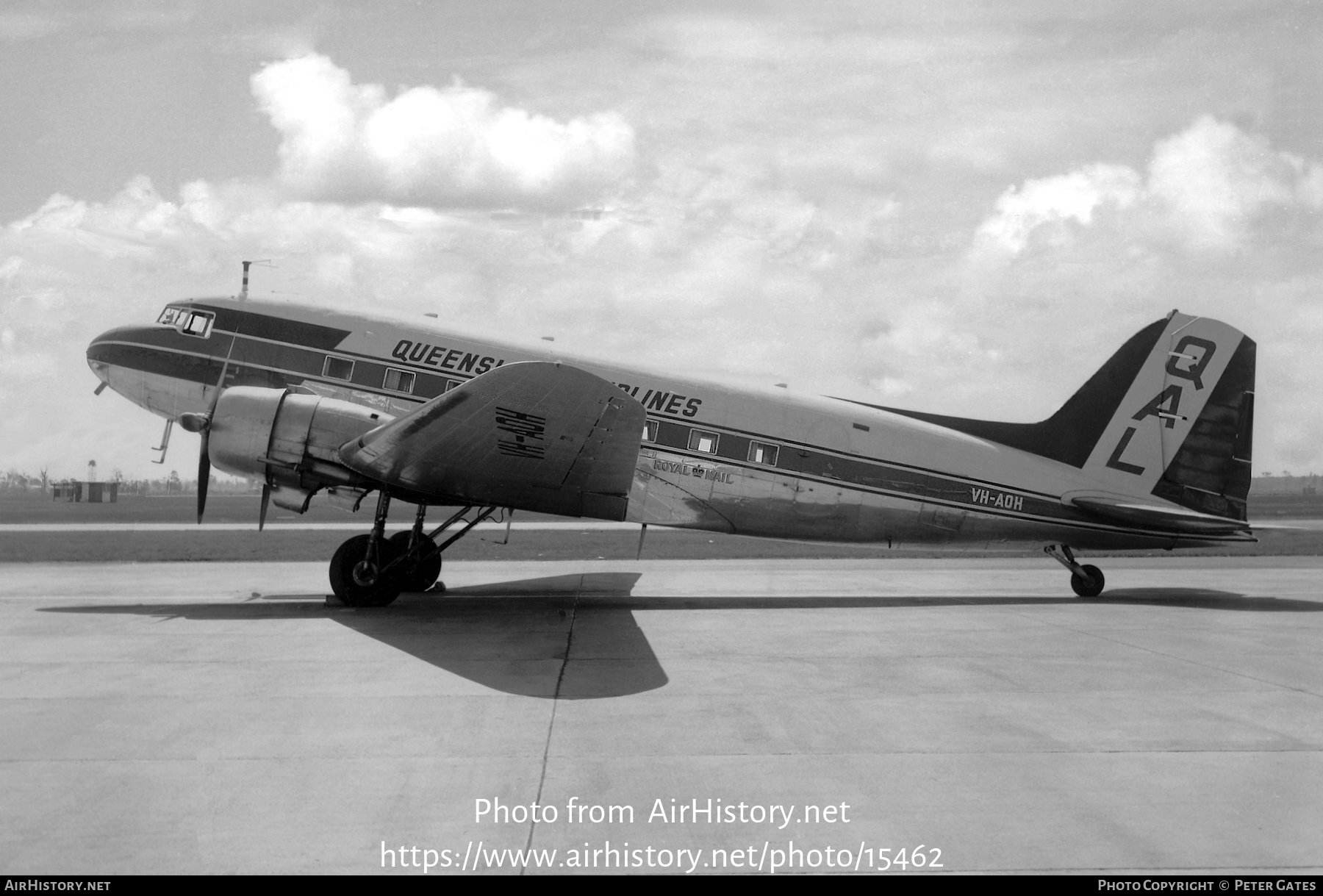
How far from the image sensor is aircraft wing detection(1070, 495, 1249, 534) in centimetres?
1380

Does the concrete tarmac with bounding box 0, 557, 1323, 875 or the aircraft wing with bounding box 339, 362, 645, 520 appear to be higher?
the aircraft wing with bounding box 339, 362, 645, 520

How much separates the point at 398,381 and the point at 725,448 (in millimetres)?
4525

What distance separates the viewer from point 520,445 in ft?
35.4

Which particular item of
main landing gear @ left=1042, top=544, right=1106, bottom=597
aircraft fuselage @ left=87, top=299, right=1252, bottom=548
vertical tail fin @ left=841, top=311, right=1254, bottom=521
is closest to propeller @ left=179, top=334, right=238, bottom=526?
aircraft fuselage @ left=87, top=299, right=1252, bottom=548

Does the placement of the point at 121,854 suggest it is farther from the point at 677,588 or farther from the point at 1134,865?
the point at 677,588

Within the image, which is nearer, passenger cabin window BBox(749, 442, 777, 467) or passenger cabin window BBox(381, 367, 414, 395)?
passenger cabin window BBox(381, 367, 414, 395)

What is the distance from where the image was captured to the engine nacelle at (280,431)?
11656 mm

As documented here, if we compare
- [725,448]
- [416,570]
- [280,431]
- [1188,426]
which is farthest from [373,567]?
[1188,426]

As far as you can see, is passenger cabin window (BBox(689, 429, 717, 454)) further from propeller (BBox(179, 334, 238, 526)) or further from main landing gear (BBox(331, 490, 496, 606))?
propeller (BBox(179, 334, 238, 526))

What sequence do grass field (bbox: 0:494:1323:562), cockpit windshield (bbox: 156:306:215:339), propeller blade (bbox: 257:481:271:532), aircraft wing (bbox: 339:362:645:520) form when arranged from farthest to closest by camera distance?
grass field (bbox: 0:494:1323:562), cockpit windshield (bbox: 156:306:215:339), propeller blade (bbox: 257:481:271:532), aircraft wing (bbox: 339:362:645:520)

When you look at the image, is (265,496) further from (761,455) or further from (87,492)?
(87,492)

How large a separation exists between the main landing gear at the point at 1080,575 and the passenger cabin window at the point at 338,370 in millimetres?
10166

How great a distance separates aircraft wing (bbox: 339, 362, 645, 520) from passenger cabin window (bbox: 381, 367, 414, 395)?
1539 mm

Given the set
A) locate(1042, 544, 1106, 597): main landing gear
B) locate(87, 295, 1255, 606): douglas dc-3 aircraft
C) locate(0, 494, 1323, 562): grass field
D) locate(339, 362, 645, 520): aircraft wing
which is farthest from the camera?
locate(0, 494, 1323, 562): grass field
